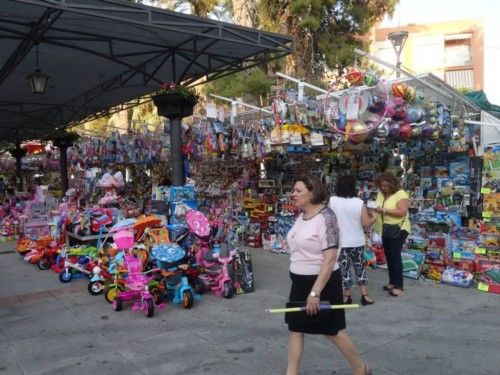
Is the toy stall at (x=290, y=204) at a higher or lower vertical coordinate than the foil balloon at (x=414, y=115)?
lower

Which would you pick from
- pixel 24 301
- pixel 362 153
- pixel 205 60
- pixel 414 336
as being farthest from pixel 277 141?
pixel 24 301

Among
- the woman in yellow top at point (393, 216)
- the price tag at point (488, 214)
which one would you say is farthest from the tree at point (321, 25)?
the woman in yellow top at point (393, 216)

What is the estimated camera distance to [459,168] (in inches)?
272

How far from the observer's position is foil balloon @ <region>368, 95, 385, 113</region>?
5.71 m

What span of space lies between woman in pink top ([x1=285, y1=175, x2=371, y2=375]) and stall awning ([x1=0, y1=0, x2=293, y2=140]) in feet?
11.0

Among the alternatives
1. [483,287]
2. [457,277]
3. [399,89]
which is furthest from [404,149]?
[483,287]

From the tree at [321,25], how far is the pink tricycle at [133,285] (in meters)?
9.87

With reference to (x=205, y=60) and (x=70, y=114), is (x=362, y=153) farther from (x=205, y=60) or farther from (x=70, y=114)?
(x=70, y=114)

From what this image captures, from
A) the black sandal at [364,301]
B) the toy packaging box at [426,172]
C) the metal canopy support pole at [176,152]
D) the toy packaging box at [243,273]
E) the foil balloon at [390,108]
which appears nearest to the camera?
the black sandal at [364,301]

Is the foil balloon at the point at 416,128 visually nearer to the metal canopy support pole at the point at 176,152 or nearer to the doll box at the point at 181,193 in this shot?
the doll box at the point at 181,193

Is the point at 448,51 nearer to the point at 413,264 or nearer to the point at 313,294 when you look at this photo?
the point at 413,264

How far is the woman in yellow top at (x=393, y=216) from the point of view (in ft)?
18.1

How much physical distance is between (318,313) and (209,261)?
308 centimetres

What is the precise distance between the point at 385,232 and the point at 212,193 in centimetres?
523
